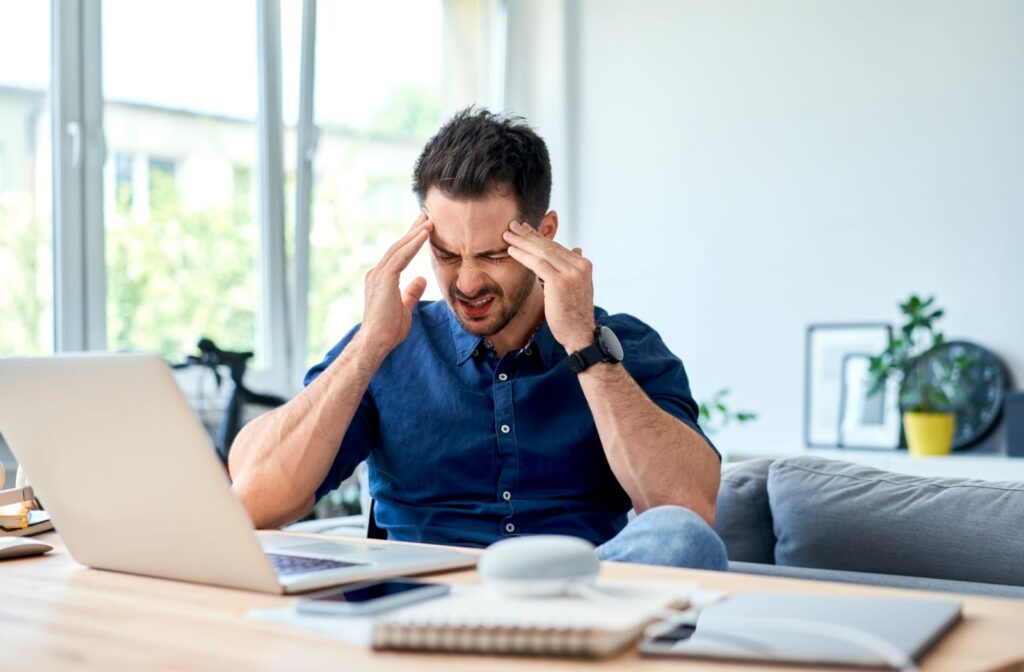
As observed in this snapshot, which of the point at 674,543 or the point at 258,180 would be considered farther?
the point at 258,180

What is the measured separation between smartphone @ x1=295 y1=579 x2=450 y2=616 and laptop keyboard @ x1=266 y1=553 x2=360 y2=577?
0.06 metres

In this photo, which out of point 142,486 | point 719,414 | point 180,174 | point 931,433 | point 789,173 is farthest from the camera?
point 719,414

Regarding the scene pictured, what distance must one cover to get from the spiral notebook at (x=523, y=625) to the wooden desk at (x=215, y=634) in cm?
1

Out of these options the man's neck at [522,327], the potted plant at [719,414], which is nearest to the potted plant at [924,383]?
the potted plant at [719,414]

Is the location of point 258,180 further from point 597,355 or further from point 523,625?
point 523,625

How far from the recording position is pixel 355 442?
2.06 metres

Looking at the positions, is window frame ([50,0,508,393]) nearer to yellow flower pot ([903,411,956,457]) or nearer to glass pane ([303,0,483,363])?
glass pane ([303,0,483,363])

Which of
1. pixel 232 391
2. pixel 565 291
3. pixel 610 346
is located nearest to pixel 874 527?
pixel 610 346

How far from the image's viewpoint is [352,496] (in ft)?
14.9

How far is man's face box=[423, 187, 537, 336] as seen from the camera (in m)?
2.04

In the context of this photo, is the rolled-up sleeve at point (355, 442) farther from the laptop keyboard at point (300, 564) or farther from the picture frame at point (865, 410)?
the picture frame at point (865, 410)

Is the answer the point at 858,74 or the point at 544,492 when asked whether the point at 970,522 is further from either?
the point at 858,74

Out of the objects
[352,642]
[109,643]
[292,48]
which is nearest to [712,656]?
[352,642]

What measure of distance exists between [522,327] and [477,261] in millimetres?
161
